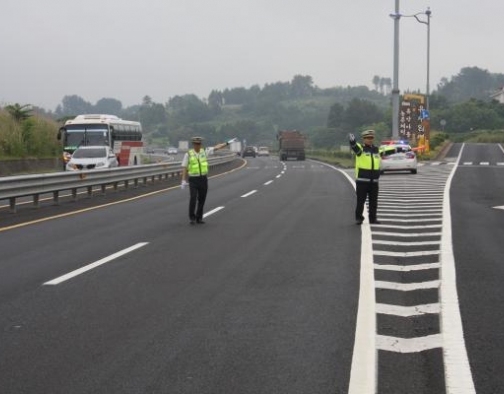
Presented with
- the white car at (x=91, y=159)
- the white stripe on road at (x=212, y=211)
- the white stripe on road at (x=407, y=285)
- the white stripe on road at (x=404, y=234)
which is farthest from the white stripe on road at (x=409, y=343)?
the white car at (x=91, y=159)

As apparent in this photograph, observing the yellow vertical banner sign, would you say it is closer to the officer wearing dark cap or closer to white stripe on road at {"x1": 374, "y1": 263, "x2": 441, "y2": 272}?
the officer wearing dark cap

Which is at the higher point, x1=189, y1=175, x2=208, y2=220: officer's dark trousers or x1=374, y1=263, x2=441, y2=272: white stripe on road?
x1=189, y1=175, x2=208, y2=220: officer's dark trousers

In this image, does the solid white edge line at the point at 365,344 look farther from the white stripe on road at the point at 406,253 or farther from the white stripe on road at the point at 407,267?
the white stripe on road at the point at 406,253

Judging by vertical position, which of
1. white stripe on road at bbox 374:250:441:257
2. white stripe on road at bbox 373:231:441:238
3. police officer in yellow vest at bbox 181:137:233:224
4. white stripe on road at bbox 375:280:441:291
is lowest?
white stripe on road at bbox 373:231:441:238

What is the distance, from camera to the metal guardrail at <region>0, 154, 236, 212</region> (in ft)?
54.9

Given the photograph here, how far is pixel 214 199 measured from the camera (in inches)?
806

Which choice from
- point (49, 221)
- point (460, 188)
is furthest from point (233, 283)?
point (460, 188)

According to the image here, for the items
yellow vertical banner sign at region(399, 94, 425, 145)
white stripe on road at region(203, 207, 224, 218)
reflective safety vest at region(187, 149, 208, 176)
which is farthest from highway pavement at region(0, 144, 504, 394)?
yellow vertical banner sign at region(399, 94, 425, 145)

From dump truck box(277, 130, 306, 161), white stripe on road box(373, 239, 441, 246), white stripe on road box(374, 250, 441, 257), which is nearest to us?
white stripe on road box(374, 250, 441, 257)

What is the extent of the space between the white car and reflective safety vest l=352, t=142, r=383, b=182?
16320 mm

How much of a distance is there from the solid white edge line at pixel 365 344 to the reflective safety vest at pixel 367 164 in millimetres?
5071

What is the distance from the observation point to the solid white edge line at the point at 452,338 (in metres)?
4.59

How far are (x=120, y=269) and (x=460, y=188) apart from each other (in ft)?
56.3

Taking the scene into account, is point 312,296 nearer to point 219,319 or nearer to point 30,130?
point 219,319
